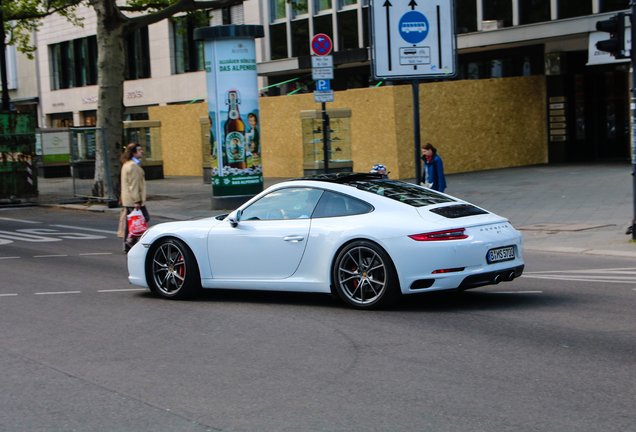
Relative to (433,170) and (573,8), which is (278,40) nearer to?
(573,8)

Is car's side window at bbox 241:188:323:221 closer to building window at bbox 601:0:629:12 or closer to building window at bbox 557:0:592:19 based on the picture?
building window at bbox 601:0:629:12

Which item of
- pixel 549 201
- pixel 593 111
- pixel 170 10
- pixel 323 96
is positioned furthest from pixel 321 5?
pixel 323 96

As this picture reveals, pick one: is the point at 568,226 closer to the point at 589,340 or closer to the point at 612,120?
the point at 589,340

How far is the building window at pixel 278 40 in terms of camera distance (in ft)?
104

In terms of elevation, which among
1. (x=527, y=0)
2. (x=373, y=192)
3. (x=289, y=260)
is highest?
(x=527, y=0)

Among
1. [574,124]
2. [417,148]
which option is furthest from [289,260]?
[574,124]

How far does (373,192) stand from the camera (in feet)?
25.6

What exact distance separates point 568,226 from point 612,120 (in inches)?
581

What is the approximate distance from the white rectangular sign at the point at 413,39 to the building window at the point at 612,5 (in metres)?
11.0

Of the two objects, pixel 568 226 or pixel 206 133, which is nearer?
pixel 568 226

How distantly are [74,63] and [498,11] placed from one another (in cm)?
2820

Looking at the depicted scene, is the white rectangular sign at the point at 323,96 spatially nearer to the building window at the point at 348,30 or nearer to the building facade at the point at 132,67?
the building facade at the point at 132,67

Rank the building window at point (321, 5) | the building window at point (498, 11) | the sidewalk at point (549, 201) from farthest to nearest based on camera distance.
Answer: the building window at point (321, 5) → the building window at point (498, 11) → the sidewalk at point (549, 201)

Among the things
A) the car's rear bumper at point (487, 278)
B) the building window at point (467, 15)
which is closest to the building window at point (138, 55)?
the building window at point (467, 15)
